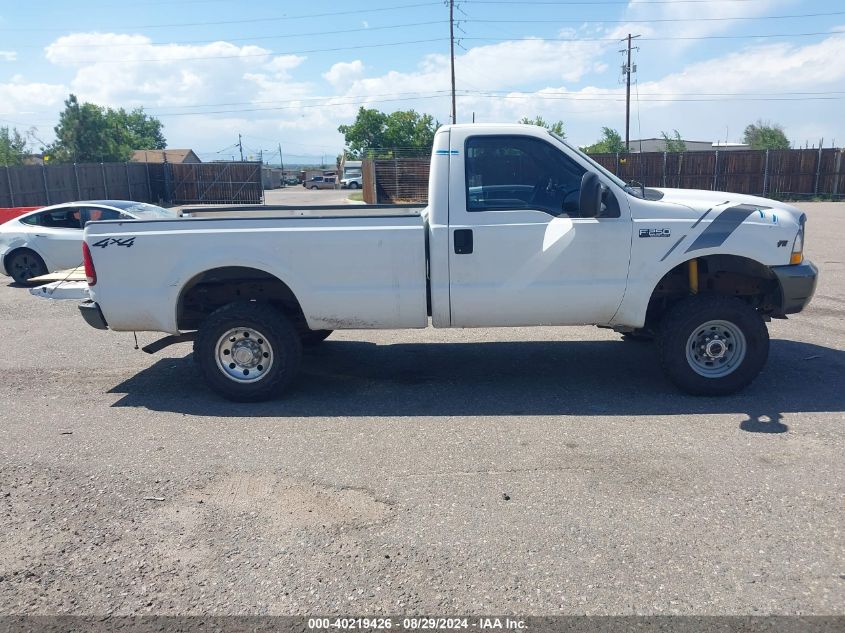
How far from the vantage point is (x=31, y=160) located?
199ft

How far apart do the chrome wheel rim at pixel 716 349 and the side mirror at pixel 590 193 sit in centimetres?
139

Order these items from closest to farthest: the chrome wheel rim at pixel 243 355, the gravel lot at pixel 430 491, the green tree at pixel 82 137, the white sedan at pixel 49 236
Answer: the gravel lot at pixel 430 491 → the chrome wheel rim at pixel 243 355 → the white sedan at pixel 49 236 → the green tree at pixel 82 137

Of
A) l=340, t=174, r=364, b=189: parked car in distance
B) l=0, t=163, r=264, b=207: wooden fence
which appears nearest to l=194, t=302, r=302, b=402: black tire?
l=0, t=163, r=264, b=207: wooden fence

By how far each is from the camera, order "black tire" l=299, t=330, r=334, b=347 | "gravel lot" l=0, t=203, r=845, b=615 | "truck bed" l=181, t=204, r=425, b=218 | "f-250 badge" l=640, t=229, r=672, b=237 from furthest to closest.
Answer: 1. "black tire" l=299, t=330, r=334, b=347
2. "truck bed" l=181, t=204, r=425, b=218
3. "f-250 badge" l=640, t=229, r=672, b=237
4. "gravel lot" l=0, t=203, r=845, b=615

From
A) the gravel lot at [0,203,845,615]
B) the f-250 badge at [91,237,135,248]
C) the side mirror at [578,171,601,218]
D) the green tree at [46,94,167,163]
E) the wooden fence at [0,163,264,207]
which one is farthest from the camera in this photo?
the green tree at [46,94,167,163]

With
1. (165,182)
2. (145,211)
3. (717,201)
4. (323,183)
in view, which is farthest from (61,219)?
(323,183)

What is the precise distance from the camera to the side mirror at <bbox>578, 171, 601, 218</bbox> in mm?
5480

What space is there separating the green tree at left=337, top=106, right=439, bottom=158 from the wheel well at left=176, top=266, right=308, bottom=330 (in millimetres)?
71178

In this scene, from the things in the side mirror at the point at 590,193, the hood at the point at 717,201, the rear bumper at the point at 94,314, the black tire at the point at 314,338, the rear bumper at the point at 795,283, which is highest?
the side mirror at the point at 590,193

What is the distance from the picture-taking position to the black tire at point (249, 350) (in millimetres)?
6020

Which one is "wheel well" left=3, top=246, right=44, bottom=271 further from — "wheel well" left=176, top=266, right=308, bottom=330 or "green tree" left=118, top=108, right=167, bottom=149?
"green tree" left=118, top=108, right=167, bottom=149

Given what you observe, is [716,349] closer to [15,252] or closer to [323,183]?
[15,252]

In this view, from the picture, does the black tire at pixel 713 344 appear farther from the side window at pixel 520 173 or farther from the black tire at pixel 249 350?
the black tire at pixel 249 350

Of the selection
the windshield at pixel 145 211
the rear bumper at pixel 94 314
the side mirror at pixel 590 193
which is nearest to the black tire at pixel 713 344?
the side mirror at pixel 590 193
